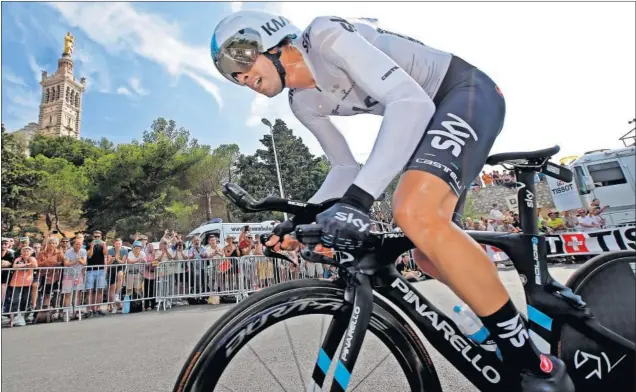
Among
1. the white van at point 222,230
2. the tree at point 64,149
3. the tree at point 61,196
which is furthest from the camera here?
the tree at point 64,149

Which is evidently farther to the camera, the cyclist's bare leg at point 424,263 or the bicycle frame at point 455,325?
the cyclist's bare leg at point 424,263

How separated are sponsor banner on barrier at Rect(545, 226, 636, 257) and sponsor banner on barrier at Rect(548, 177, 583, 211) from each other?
1190 cm

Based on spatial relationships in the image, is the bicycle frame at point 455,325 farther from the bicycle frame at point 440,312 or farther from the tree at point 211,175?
the tree at point 211,175

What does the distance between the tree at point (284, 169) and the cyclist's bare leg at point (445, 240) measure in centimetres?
3051

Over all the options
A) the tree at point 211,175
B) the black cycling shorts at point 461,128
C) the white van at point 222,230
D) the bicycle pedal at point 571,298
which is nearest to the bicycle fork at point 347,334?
the black cycling shorts at point 461,128

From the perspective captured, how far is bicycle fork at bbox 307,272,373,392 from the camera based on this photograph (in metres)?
1.21

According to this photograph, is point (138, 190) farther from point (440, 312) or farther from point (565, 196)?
point (440, 312)

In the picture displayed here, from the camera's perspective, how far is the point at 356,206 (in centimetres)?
115

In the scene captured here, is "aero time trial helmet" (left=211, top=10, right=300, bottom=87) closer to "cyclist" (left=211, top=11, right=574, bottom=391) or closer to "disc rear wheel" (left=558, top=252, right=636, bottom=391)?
"cyclist" (left=211, top=11, right=574, bottom=391)

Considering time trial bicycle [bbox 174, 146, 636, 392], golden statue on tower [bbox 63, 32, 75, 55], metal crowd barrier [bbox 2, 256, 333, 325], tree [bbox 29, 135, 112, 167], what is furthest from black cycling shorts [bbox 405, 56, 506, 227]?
golden statue on tower [bbox 63, 32, 75, 55]

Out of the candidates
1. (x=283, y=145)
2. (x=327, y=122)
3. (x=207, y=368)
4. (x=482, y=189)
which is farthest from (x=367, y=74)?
(x=482, y=189)

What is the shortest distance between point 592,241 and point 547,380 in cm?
73

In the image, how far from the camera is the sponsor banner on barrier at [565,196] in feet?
38.4

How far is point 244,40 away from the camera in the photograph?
1.48 meters
